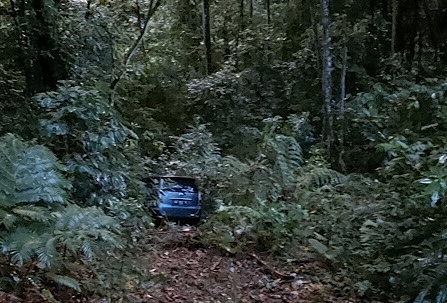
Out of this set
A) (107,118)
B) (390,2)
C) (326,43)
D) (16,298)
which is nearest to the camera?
(16,298)

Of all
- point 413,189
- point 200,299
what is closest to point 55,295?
point 200,299

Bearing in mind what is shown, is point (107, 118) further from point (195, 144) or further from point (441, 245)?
point (441, 245)

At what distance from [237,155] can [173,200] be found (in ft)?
7.57

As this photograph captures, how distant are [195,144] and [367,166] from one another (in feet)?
7.34

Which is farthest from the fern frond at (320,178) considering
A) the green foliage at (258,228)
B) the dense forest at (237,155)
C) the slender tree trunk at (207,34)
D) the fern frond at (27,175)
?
the slender tree trunk at (207,34)

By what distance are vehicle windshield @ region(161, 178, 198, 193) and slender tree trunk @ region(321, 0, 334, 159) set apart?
2.30m

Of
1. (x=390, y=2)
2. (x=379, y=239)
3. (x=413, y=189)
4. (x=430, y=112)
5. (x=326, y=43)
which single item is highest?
(x=390, y=2)

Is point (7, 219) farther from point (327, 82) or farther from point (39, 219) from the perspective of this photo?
point (327, 82)

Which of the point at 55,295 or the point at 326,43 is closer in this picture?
A: the point at 55,295

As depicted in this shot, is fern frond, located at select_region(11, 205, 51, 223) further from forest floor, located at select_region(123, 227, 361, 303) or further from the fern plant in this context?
forest floor, located at select_region(123, 227, 361, 303)

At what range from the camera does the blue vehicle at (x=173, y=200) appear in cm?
612

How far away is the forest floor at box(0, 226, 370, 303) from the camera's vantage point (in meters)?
4.09

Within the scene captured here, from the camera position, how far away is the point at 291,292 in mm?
4332

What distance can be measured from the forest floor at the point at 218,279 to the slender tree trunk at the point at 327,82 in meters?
3.32
